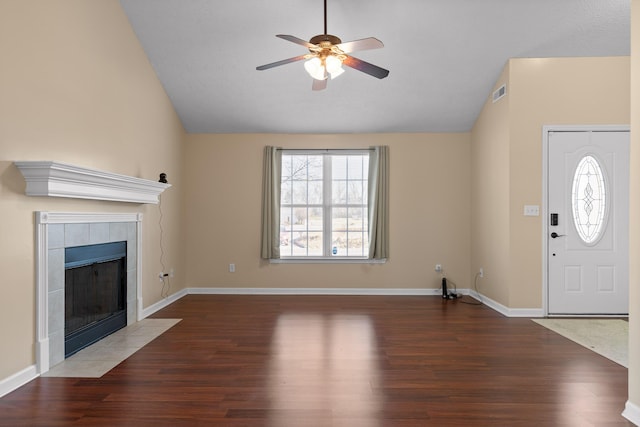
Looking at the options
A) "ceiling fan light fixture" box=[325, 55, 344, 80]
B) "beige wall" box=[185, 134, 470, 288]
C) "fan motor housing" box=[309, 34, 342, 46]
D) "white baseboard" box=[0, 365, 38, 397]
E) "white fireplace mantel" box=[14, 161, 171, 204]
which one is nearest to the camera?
"white baseboard" box=[0, 365, 38, 397]

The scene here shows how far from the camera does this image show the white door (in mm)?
4934

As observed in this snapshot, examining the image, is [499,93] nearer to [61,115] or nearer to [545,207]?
[545,207]

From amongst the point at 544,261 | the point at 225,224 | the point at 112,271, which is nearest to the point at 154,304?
the point at 112,271

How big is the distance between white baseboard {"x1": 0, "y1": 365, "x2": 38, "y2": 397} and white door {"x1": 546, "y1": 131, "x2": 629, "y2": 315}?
4900 mm

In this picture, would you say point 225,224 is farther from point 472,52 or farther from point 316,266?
point 472,52

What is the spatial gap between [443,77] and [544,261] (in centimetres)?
244

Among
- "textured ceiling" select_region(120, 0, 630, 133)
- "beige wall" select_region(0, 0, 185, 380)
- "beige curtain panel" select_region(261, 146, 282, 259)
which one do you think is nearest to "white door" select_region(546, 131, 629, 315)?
"textured ceiling" select_region(120, 0, 630, 133)

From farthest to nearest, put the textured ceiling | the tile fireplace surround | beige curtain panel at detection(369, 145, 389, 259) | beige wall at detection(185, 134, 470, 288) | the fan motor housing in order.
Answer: beige wall at detection(185, 134, 470, 288) → beige curtain panel at detection(369, 145, 389, 259) → the textured ceiling → the fan motor housing → the tile fireplace surround

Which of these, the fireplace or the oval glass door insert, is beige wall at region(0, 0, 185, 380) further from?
the oval glass door insert

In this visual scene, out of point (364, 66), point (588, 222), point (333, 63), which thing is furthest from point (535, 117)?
point (333, 63)

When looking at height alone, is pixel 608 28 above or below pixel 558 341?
above

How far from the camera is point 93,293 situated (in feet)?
13.1

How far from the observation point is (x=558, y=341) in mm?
4008

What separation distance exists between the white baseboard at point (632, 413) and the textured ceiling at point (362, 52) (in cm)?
358
